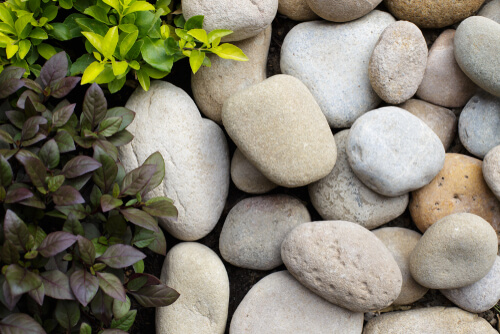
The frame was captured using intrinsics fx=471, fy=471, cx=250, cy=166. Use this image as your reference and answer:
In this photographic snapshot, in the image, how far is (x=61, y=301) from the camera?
5.52 ft

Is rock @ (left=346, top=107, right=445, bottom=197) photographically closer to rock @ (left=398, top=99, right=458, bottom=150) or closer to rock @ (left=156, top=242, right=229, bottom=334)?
rock @ (left=398, top=99, right=458, bottom=150)

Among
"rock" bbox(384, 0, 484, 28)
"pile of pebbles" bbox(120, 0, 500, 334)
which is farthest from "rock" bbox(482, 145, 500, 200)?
"rock" bbox(384, 0, 484, 28)

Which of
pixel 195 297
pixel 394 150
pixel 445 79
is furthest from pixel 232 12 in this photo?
pixel 195 297

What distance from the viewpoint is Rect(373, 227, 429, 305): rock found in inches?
82.4

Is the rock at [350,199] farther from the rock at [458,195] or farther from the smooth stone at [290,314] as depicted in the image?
the smooth stone at [290,314]

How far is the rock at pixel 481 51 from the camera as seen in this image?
192cm

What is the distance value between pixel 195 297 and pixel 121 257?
0.55 metres

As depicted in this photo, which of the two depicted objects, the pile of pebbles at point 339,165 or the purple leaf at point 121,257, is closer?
the purple leaf at point 121,257

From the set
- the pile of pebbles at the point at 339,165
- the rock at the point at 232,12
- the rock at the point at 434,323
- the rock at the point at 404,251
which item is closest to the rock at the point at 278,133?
the pile of pebbles at the point at 339,165

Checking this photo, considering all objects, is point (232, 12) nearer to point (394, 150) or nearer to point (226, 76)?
point (226, 76)

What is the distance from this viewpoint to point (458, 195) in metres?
2.09

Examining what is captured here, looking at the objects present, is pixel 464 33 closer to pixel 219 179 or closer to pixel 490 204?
pixel 490 204

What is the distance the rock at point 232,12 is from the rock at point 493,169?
3.66 feet

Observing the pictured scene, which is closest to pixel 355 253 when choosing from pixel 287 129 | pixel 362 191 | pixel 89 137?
pixel 362 191
